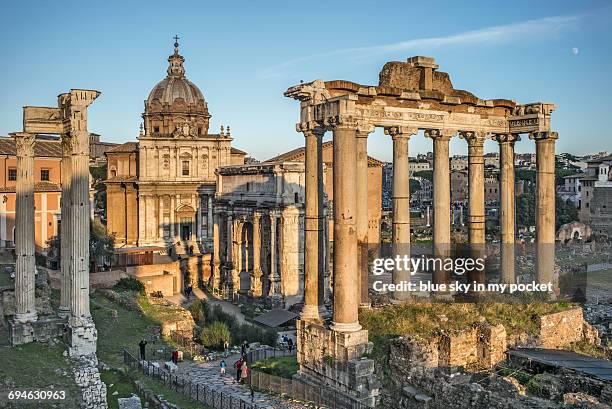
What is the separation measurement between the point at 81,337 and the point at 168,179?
3231cm

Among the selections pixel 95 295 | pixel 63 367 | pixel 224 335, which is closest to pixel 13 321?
pixel 63 367

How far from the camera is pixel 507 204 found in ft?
67.8

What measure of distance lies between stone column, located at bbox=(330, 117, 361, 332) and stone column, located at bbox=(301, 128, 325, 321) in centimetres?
139

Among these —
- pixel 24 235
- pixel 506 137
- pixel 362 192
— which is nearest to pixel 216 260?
pixel 24 235

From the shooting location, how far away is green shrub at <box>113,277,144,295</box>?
3584 centimetres

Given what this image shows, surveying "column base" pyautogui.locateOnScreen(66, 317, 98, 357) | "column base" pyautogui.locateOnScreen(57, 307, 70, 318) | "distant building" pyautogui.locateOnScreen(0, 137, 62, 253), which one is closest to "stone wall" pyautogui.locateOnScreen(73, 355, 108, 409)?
"column base" pyautogui.locateOnScreen(66, 317, 98, 357)

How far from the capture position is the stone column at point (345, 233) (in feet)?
50.5

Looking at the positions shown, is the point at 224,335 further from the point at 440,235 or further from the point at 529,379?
the point at 529,379

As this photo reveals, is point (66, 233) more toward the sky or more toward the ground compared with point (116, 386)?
more toward the sky

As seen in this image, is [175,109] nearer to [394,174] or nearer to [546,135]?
[394,174]

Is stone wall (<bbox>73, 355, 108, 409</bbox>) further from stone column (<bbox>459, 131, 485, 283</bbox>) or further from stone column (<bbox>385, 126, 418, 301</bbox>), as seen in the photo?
stone column (<bbox>459, 131, 485, 283</bbox>)

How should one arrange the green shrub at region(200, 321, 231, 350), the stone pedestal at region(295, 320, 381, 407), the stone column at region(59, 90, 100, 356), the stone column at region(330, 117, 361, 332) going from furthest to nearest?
the green shrub at region(200, 321, 231, 350) < the stone column at region(59, 90, 100, 356) < the stone column at region(330, 117, 361, 332) < the stone pedestal at region(295, 320, 381, 407)

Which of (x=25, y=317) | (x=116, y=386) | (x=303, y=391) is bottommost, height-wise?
(x=116, y=386)

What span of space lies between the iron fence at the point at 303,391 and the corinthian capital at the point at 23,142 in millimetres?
10433
